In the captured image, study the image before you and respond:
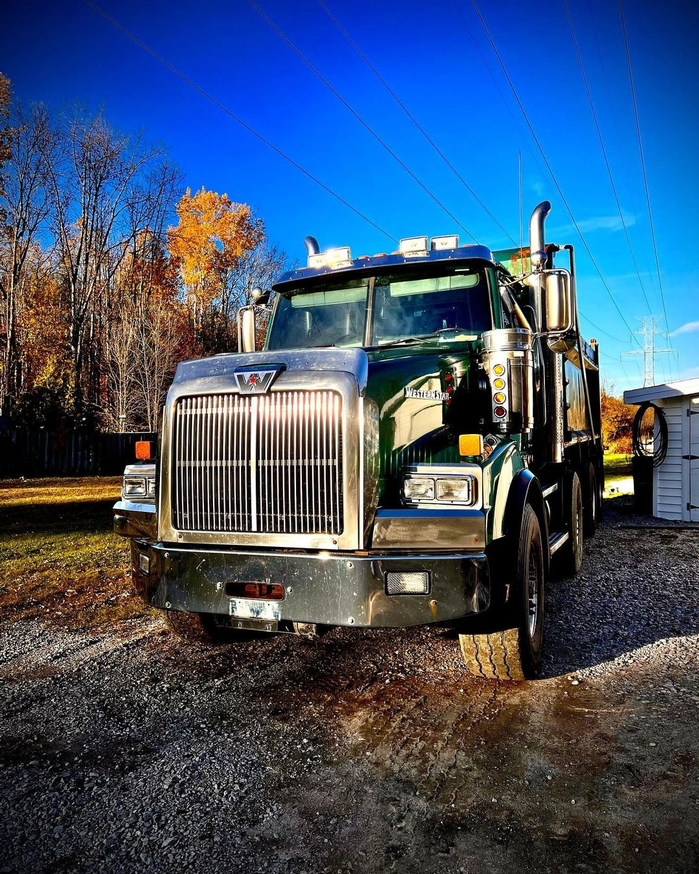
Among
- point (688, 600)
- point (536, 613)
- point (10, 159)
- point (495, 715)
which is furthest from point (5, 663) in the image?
point (10, 159)

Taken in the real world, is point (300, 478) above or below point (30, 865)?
above

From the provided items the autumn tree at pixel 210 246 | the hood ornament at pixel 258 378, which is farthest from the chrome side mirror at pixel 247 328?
the autumn tree at pixel 210 246

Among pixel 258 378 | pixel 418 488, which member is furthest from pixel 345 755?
pixel 258 378

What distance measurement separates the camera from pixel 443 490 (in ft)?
11.7

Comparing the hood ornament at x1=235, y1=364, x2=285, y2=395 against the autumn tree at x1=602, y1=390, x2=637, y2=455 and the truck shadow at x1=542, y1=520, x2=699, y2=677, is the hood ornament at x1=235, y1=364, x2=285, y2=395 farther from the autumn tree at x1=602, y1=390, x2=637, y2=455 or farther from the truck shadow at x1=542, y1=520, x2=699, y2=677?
the autumn tree at x1=602, y1=390, x2=637, y2=455

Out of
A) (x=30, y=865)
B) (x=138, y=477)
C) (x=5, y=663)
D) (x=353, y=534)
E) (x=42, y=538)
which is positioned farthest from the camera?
(x=42, y=538)

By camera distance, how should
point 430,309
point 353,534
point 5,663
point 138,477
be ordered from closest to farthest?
1. point 353,534
2. point 138,477
3. point 5,663
4. point 430,309

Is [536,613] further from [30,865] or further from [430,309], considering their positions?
[30,865]

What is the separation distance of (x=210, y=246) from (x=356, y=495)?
35803mm

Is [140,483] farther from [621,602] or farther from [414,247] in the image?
[621,602]

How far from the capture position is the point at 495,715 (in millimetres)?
3764

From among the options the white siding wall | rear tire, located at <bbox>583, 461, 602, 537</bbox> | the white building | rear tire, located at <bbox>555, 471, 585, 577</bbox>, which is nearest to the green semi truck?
rear tire, located at <bbox>555, 471, 585, 577</bbox>

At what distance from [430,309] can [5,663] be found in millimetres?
3992

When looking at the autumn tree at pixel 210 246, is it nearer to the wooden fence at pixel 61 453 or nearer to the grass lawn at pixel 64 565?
the wooden fence at pixel 61 453
